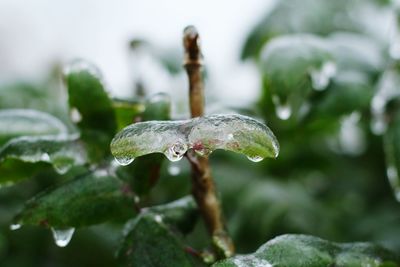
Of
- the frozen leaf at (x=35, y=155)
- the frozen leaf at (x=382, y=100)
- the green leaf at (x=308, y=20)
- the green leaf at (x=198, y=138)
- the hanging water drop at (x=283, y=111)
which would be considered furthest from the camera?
the green leaf at (x=308, y=20)

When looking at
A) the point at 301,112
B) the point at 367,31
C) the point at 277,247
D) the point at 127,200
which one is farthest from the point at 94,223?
the point at 367,31

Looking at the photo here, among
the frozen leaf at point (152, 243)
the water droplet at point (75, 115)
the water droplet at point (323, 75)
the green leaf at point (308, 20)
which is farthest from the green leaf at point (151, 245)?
the green leaf at point (308, 20)

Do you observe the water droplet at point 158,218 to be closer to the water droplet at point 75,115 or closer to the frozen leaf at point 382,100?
the water droplet at point 75,115

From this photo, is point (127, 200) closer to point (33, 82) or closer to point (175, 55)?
point (175, 55)

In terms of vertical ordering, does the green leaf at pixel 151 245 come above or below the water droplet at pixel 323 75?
below

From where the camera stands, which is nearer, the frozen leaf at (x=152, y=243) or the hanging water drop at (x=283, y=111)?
the frozen leaf at (x=152, y=243)

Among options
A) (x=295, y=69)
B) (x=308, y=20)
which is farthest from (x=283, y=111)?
(x=308, y=20)

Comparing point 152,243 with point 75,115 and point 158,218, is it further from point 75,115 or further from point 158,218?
point 75,115
